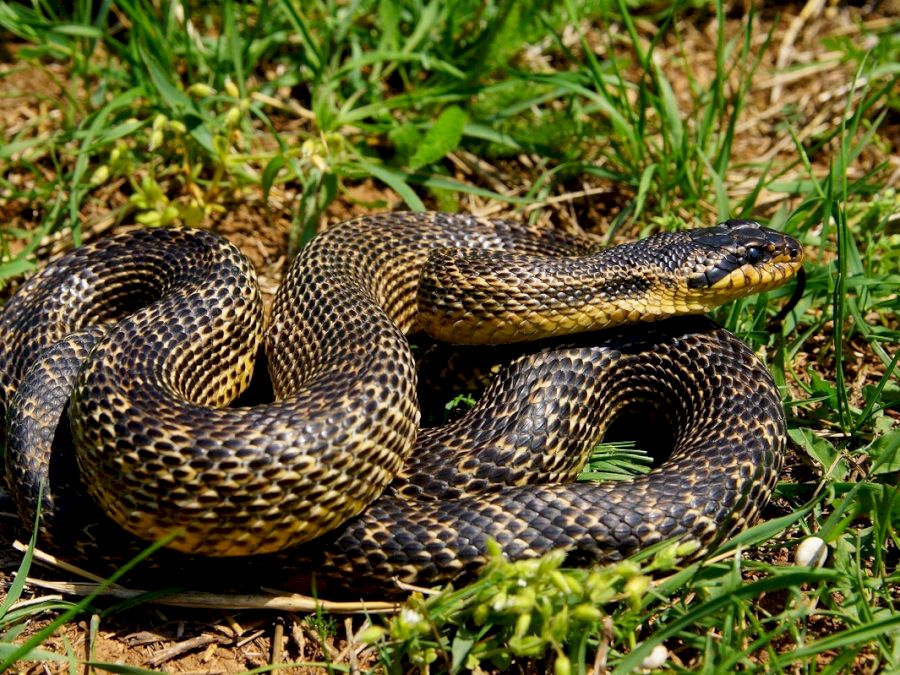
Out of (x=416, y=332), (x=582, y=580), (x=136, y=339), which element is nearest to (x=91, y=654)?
(x=136, y=339)

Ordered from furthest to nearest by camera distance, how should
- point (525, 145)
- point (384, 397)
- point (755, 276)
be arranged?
1. point (525, 145)
2. point (755, 276)
3. point (384, 397)

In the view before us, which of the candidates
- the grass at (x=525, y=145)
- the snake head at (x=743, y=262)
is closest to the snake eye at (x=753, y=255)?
the snake head at (x=743, y=262)

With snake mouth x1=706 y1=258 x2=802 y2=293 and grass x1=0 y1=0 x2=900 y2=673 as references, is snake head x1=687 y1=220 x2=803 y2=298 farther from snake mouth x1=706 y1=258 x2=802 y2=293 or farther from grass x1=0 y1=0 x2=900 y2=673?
grass x1=0 y1=0 x2=900 y2=673

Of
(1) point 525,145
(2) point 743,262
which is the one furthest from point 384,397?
(1) point 525,145

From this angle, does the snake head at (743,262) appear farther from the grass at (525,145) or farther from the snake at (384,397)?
the grass at (525,145)

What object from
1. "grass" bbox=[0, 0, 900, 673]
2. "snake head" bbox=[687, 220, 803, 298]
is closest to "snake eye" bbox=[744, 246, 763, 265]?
"snake head" bbox=[687, 220, 803, 298]

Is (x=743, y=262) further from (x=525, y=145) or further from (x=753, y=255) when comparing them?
(x=525, y=145)
